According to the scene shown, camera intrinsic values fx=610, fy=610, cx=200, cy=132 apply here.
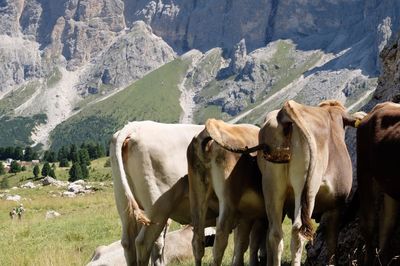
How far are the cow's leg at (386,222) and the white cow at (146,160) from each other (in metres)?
3.61

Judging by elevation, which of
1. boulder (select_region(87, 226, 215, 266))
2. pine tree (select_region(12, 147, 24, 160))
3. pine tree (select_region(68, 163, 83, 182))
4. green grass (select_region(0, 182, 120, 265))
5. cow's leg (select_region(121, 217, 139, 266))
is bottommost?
pine tree (select_region(12, 147, 24, 160))

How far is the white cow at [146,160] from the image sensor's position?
11.0 m

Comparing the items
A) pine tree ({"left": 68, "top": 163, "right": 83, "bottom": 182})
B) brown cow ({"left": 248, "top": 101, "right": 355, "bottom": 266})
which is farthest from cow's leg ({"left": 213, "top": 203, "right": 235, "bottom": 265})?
pine tree ({"left": 68, "top": 163, "right": 83, "bottom": 182})

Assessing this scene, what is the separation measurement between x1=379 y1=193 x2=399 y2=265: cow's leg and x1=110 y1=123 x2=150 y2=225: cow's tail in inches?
147

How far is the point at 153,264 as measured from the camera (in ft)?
39.2

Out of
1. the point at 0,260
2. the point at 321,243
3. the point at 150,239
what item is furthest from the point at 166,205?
the point at 0,260

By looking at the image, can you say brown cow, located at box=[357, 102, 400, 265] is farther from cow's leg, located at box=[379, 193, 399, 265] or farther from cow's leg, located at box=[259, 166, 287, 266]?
cow's leg, located at box=[259, 166, 287, 266]

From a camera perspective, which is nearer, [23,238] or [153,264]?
[153,264]

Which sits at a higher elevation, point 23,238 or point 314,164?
point 314,164

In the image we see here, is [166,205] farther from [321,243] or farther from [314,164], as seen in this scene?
[314,164]

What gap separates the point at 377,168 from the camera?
29.3ft

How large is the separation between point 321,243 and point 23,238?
14453mm

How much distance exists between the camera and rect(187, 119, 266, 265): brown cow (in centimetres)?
928

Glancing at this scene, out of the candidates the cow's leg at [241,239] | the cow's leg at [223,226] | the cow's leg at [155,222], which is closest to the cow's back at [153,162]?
the cow's leg at [155,222]
